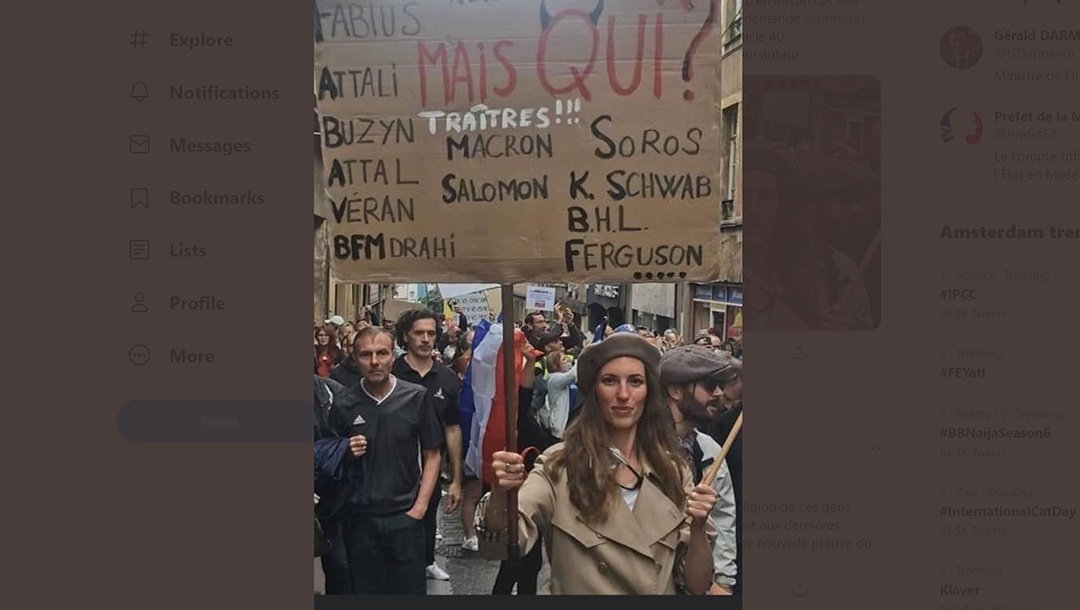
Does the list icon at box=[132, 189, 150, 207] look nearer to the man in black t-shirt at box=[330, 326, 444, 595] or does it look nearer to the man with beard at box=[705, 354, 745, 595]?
the man in black t-shirt at box=[330, 326, 444, 595]

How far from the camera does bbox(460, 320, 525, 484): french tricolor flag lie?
3547 mm

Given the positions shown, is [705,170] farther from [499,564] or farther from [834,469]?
[499,564]

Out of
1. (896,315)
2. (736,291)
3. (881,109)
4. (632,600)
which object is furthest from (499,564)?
(881,109)

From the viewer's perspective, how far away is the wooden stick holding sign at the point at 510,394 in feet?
11.2

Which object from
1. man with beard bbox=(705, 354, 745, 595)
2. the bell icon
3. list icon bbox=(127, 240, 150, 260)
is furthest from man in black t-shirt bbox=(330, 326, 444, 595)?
the bell icon

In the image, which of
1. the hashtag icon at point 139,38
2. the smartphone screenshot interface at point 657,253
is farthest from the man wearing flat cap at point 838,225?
the hashtag icon at point 139,38

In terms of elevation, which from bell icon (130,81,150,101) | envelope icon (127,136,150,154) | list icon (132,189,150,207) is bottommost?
list icon (132,189,150,207)

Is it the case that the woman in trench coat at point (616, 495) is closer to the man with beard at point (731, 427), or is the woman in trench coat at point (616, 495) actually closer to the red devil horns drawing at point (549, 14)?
the man with beard at point (731, 427)

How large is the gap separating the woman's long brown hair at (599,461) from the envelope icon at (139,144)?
125 centimetres

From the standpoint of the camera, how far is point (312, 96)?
127 inches

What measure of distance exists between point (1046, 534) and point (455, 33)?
6.06 feet

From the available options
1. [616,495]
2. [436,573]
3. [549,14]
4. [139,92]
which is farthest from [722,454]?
[139,92]

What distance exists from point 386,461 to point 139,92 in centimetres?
118

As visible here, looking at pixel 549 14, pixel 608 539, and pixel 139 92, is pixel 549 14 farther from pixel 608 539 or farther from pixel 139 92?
pixel 608 539
